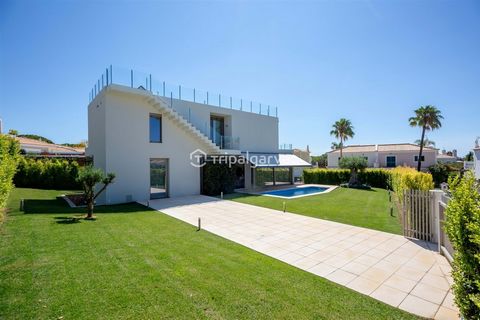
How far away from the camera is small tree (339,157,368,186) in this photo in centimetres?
3019

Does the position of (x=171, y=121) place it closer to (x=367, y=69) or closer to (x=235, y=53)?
(x=235, y=53)

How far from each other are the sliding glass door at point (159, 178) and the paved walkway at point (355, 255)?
25.5 ft

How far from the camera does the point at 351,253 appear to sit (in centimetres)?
783

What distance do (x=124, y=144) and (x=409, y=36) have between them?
67.7 ft

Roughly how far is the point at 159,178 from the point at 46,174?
14.0 meters

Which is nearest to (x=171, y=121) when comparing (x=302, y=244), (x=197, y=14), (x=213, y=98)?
(x=213, y=98)

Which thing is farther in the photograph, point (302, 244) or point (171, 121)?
point (171, 121)

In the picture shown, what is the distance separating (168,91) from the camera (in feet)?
71.7

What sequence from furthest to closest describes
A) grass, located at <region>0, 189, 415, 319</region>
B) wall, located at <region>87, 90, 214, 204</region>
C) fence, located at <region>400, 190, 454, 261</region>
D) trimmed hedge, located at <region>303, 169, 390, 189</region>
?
trimmed hedge, located at <region>303, 169, 390, 189</region> → wall, located at <region>87, 90, 214, 204</region> → fence, located at <region>400, 190, 454, 261</region> → grass, located at <region>0, 189, 415, 319</region>

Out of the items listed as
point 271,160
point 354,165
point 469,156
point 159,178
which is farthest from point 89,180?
point 469,156

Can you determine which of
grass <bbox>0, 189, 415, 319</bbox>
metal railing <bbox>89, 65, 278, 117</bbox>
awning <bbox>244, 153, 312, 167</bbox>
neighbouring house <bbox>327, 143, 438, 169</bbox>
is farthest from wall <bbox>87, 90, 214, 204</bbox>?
neighbouring house <bbox>327, 143, 438, 169</bbox>

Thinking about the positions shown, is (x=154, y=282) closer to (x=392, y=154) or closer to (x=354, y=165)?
(x=354, y=165)

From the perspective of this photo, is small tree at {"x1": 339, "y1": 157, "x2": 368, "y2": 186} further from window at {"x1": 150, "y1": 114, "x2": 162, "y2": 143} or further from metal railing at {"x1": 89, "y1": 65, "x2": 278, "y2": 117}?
window at {"x1": 150, "y1": 114, "x2": 162, "y2": 143}

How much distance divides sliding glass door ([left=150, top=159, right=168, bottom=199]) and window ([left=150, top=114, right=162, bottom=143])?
1.92 metres
